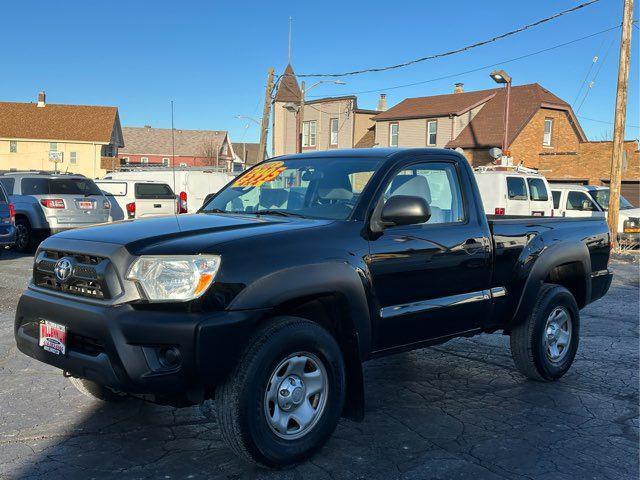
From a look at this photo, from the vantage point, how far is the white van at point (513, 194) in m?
16.8

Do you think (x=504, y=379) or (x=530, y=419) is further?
(x=504, y=379)

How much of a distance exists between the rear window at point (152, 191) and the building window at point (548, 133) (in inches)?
940

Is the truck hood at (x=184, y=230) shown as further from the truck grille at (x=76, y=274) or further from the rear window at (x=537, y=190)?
the rear window at (x=537, y=190)

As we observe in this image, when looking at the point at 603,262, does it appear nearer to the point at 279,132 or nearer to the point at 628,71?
the point at 628,71

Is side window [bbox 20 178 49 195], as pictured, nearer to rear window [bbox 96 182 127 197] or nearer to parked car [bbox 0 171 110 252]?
parked car [bbox 0 171 110 252]

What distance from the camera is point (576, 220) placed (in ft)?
19.6

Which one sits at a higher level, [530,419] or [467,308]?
[467,308]

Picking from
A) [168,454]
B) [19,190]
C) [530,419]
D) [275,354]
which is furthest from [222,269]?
[19,190]

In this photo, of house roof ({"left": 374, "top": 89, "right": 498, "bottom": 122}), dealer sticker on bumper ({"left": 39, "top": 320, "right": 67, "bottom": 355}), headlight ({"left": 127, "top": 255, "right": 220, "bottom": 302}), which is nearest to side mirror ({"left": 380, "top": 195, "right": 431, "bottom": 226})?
headlight ({"left": 127, "top": 255, "right": 220, "bottom": 302})

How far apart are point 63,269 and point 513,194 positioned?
14763 mm

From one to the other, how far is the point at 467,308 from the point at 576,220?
190cm

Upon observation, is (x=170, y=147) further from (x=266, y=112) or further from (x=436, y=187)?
(x=436, y=187)

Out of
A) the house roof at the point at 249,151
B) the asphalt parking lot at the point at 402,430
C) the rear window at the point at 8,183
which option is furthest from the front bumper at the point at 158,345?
the house roof at the point at 249,151

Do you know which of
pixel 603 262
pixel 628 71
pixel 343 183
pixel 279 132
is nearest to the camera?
pixel 343 183
